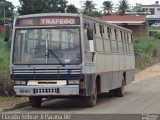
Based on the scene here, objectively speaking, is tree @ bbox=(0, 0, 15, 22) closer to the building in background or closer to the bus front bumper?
the building in background

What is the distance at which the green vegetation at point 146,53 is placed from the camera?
43666 mm

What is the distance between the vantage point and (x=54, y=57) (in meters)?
15.9

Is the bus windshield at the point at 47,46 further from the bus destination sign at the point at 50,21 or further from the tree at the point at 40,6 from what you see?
the tree at the point at 40,6

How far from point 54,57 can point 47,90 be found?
1.00 metres

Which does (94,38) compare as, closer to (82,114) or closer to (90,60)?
(90,60)

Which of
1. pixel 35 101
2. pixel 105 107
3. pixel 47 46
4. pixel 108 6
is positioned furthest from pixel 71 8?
pixel 108 6

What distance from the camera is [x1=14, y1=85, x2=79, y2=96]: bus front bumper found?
51.0 feet

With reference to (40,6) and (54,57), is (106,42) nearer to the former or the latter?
(54,57)

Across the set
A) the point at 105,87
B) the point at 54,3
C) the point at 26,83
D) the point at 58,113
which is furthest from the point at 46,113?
the point at 54,3

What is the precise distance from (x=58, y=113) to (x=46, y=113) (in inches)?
A: 13.1

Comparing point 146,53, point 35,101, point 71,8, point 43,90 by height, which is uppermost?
point 71,8

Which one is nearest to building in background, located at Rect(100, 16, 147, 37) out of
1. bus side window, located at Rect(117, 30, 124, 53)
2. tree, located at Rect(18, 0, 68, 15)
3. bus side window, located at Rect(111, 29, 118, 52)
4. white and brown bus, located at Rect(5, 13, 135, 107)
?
tree, located at Rect(18, 0, 68, 15)

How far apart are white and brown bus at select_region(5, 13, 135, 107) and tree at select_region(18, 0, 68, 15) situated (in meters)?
52.5

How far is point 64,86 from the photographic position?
15.6 meters
